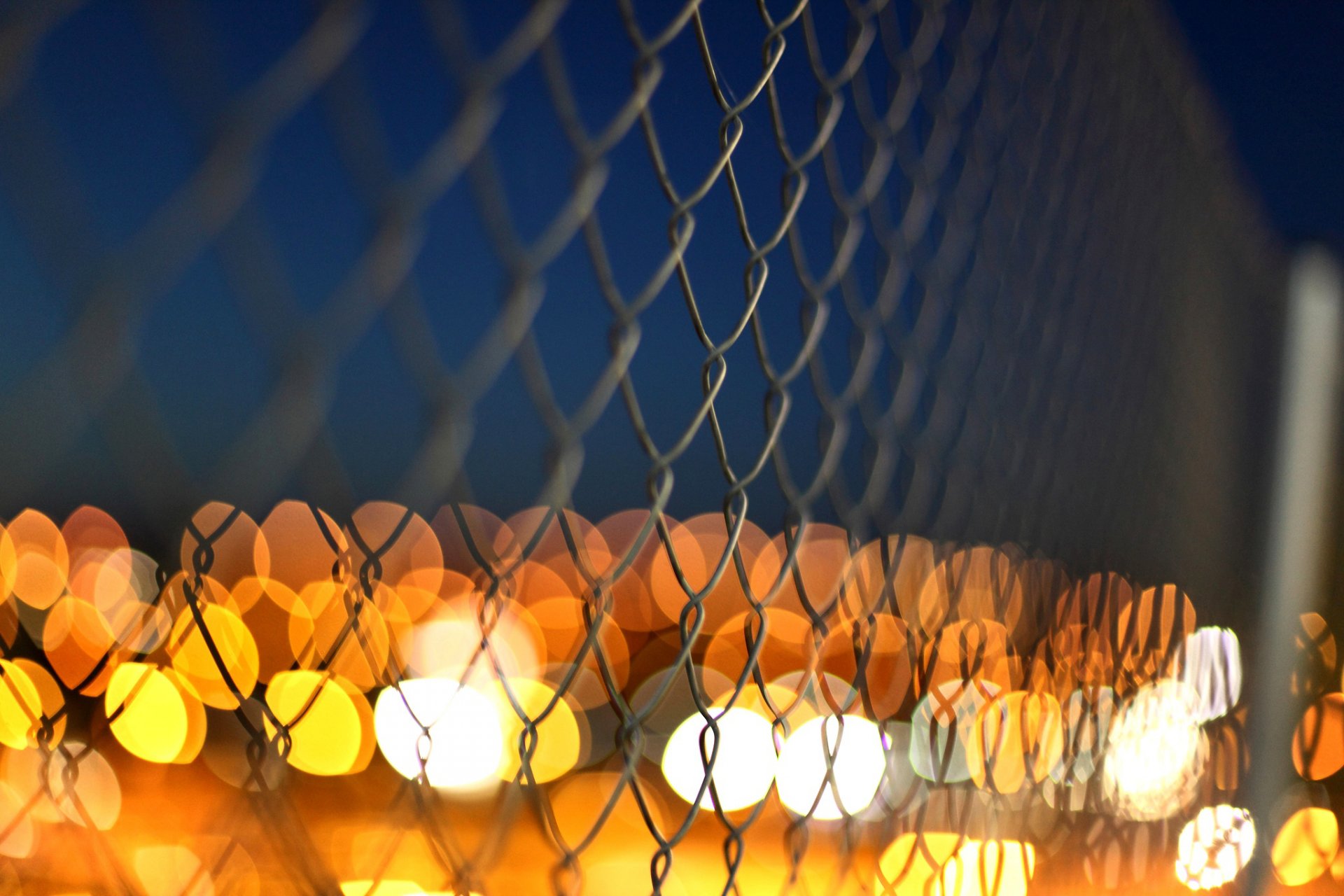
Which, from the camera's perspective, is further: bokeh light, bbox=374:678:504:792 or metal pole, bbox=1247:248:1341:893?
metal pole, bbox=1247:248:1341:893

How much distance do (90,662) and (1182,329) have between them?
132 inches

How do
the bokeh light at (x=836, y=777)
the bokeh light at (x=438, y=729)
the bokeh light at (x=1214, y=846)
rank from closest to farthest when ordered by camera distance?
the bokeh light at (x=438, y=729)
the bokeh light at (x=836, y=777)
the bokeh light at (x=1214, y=846)

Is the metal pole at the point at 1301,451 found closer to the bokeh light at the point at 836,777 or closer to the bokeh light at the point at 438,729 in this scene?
the bokeh light at the point at 836,777

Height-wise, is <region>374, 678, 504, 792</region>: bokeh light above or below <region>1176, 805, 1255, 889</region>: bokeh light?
below

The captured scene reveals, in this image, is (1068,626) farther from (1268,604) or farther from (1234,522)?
(1234,522)

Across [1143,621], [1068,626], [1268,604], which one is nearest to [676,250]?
[1068,626]

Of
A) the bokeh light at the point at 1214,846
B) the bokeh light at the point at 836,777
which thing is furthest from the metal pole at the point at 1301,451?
the bokeh light at the point at 836,777

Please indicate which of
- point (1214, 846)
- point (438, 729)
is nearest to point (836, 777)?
point (438, 729)

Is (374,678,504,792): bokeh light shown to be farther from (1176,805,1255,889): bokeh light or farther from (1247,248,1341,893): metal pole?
(1247,248,1341,893): metal pole

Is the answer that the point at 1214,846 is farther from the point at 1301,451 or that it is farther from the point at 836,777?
the point at 836,777

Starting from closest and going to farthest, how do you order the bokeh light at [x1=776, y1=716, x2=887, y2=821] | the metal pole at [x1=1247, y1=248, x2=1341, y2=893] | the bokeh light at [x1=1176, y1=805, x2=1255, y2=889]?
the bokeh light at [x1=776, y1=716, x2=887, y2=821]
the bokeh light at [x1=1176, y1=805, x2=1255, y2=889]
the metal pole at [x1=1247, y1=248, x2=1341, y2=893]

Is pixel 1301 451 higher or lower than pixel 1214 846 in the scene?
higher

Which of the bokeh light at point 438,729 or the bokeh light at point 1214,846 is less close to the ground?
the bokeh light at point 1214,846

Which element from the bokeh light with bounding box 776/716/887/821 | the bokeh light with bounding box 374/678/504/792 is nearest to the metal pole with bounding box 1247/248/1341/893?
the bokeh light with bounding box 776/716/887/821
